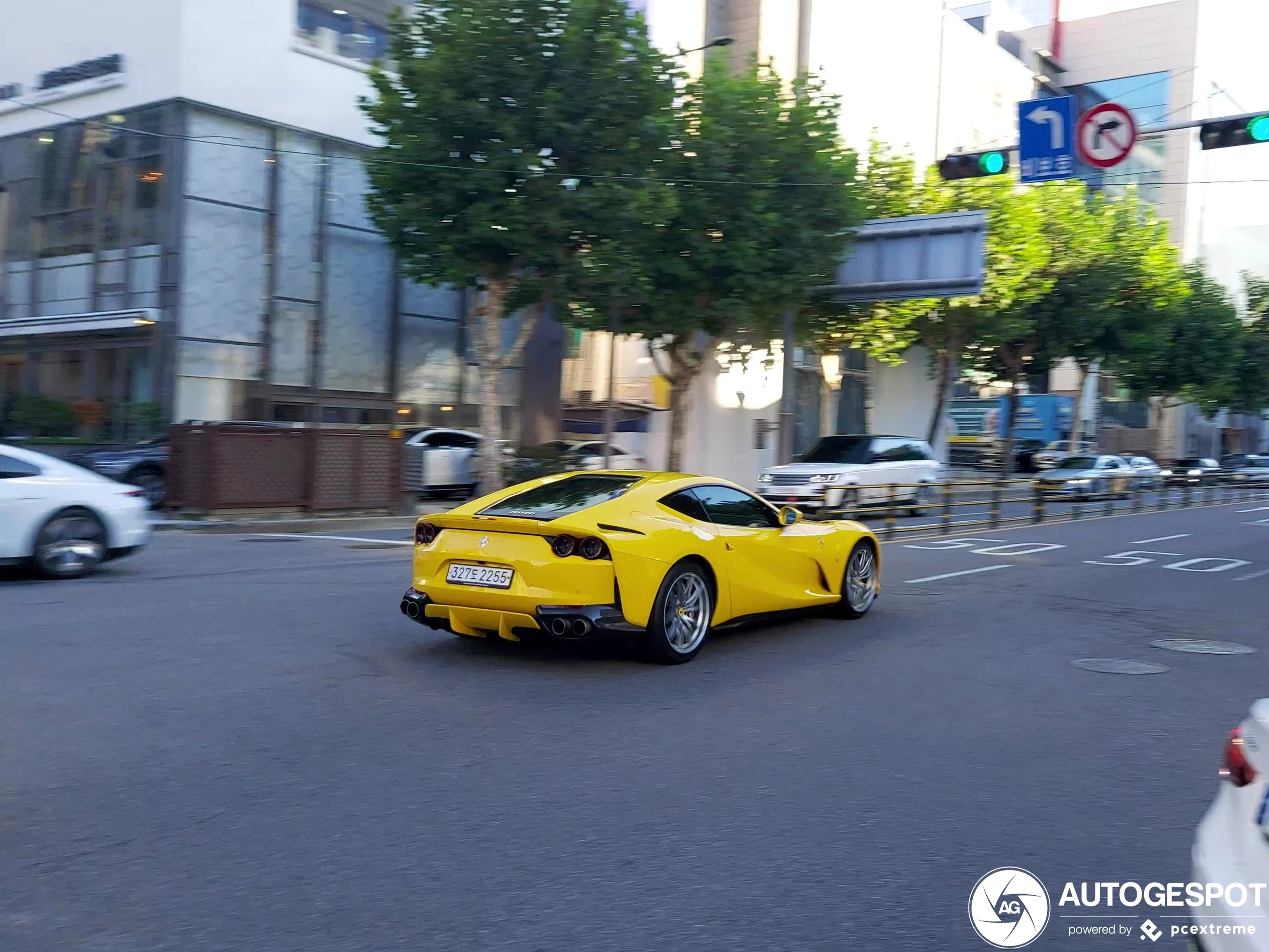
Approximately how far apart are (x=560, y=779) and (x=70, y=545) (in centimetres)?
814

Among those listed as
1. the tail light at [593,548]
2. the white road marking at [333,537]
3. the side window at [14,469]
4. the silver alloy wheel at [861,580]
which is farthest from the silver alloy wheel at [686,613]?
the white road marking at [333,537]

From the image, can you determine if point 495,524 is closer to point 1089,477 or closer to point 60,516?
point 60,516

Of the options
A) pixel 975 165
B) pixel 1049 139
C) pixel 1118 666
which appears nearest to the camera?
pixel 1118 666

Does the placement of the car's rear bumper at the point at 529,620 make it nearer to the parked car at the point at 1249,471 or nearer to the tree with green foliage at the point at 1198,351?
the parked car at the point at 1249,471

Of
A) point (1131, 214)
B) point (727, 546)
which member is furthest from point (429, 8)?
point (1131, 214)

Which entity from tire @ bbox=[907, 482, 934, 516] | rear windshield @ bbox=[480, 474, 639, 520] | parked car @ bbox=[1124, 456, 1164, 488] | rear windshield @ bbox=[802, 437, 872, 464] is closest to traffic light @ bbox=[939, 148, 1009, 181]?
tire @ bbox=[907, 482, 934, 516]

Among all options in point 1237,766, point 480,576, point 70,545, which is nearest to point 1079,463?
point 70,545

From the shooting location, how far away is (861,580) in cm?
1093

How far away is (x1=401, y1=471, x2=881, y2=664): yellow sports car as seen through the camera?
7883 millimetres

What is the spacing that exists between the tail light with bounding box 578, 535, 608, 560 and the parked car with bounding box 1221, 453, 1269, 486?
1416 inches

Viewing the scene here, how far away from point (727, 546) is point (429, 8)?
607 inches

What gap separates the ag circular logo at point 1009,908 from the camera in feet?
13.2

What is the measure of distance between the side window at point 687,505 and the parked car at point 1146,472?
22229mm

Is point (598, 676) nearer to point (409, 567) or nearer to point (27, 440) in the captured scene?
point (409, 567)
